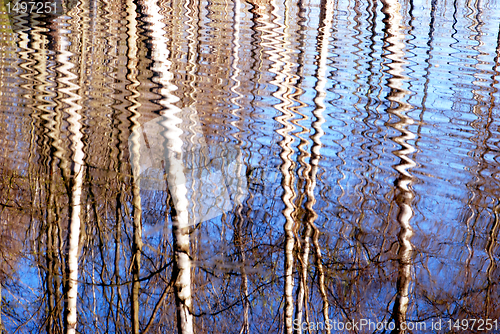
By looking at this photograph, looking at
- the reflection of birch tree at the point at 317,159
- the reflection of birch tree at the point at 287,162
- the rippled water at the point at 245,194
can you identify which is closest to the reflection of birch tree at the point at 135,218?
the rippled water at the point at 245,194

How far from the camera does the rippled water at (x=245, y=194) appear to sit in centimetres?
340

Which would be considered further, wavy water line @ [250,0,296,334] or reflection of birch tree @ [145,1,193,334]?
wavy water line @ [250,0,296,334]

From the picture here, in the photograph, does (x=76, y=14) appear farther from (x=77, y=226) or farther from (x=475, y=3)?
(x=475, y=3)

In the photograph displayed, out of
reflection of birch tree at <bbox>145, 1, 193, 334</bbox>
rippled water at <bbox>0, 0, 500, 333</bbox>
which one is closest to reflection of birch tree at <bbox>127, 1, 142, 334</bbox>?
rippled water at <bbox>0, 0, 500, 333</bbox>

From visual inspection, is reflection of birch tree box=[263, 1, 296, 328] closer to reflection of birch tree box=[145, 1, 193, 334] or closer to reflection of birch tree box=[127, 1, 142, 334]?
reflection of birch tree box=[145, 1, 193, 334]

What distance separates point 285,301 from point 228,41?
30.7 feet

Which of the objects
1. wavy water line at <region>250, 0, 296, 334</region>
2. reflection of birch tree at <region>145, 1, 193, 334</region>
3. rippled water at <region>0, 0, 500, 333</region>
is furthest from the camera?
wavy water line at <region>250, 0, 296, 334</region>

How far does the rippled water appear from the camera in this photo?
340 cm

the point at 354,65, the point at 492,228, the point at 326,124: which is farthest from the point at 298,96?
the point at 492,228

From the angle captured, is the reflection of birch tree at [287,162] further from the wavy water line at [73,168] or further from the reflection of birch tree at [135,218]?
the wavy water line at [73,168]

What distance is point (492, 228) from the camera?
4285 mm

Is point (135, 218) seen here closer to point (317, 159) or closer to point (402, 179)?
point (317, 159)

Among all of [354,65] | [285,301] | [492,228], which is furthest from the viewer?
[354,65]

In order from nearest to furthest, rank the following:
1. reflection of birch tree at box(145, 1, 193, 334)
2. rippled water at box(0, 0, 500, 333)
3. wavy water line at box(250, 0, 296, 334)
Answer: reflection of birch tree at box(145, 1, 193, 334), rippled water at box(0, 0, 500, 333), wavy water line at box(250, 0, 296, 334)
